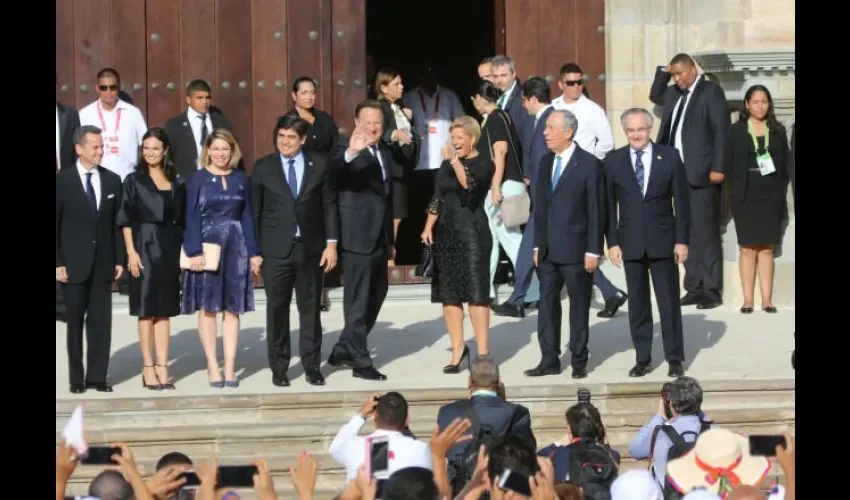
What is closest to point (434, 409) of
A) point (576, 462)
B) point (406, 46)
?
point (576, 462)

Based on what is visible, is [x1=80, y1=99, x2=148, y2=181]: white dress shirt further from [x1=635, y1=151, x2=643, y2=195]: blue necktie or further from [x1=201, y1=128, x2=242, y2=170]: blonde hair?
[x1=635, y1=151, x2=643, y2=195]: blue necktie

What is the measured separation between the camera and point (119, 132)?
48.2 ft

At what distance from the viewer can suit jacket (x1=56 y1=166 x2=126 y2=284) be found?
1201 cm

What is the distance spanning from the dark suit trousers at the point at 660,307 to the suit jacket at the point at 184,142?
3743mm

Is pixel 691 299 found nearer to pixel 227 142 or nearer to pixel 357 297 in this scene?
pixel 357 297

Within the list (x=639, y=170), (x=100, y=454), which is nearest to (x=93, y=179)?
(x=639, y=170)

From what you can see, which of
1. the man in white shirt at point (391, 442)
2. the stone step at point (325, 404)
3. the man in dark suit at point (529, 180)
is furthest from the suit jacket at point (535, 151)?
the man in white shirt at point (391, 442)

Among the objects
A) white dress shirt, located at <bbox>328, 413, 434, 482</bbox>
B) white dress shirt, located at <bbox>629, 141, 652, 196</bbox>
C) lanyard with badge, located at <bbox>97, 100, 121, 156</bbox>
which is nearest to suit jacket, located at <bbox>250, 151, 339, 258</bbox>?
white dress shirt, located at <bbox>629, 141, 652, 196</bbox>

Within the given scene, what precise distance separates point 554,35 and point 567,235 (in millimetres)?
3969

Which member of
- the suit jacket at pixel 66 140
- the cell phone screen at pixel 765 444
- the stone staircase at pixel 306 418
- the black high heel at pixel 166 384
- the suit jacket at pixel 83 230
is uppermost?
the suit jacket at pixel 66 140

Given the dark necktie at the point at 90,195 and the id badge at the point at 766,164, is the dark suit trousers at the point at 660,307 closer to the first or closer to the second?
the id badge at the point at 766,164

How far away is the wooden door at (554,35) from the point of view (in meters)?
16.0

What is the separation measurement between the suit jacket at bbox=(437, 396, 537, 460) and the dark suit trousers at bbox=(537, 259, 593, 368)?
105 inches
